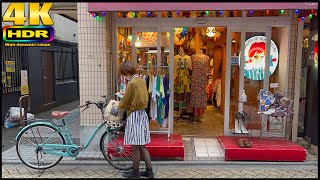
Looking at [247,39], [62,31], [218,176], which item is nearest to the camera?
[218,176]

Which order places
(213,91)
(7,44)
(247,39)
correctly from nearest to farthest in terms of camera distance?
(247,39) → (7,44) → (213,91)

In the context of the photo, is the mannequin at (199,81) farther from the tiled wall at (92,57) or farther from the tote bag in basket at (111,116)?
the tote bag in basket at (111,116)

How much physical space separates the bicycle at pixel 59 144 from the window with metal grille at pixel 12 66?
4029 mm

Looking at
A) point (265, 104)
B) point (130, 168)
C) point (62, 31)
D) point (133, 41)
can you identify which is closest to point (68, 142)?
point (130, 168)

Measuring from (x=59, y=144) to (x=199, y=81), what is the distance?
13.8ft

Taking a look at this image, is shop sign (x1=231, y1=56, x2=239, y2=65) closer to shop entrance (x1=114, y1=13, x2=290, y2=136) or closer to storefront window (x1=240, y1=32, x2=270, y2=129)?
shop entrance (x1=114, y1=13, x2=290, y2=136)

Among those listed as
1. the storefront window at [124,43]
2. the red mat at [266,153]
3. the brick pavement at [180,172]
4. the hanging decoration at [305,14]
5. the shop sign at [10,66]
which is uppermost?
the hanging decoration at [305,14]

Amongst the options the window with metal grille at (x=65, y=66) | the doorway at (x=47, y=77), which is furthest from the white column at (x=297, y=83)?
the window with metal grille at (x=65, y=66)

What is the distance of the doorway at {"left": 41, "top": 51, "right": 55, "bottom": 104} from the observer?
38.2 ft

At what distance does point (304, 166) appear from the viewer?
5.36 m

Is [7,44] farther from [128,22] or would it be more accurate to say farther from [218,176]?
[218,176]

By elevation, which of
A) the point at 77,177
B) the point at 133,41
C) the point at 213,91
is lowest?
the point at 77,177

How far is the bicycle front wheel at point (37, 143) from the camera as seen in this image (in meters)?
5.29

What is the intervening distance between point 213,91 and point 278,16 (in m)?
4.46
